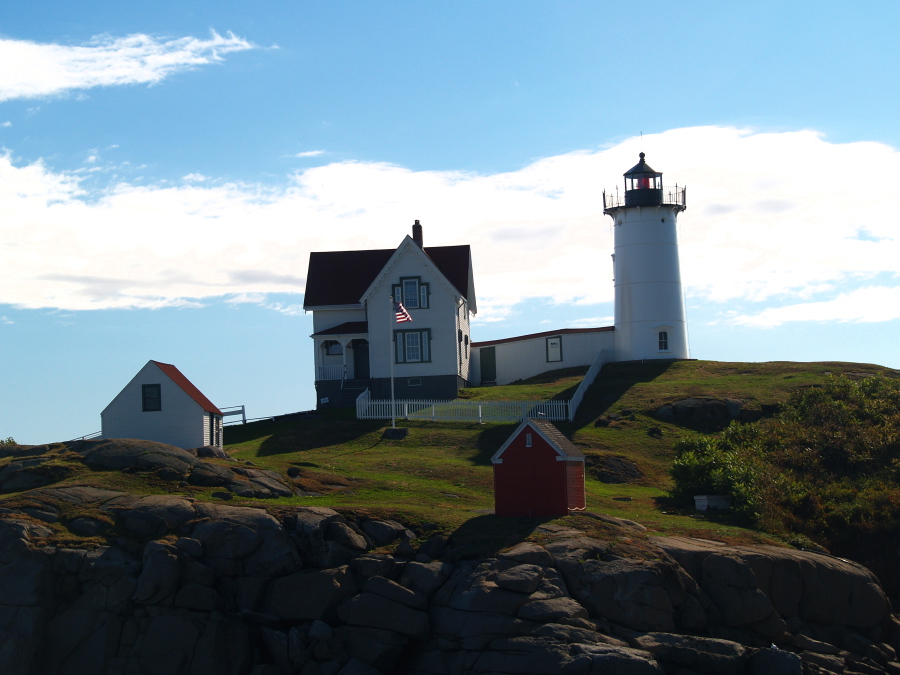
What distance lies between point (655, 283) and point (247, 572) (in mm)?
33456

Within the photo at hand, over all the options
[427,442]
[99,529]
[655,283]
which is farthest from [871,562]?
[655,283]

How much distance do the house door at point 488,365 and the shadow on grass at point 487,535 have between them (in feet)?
96.2

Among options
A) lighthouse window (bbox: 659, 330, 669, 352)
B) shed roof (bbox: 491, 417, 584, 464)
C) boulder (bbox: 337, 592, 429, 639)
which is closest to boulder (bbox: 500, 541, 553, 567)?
boulder (bbox: 337, 592, 429, 639)

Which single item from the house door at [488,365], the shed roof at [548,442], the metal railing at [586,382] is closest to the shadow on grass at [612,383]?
the metal railing at [586,382]

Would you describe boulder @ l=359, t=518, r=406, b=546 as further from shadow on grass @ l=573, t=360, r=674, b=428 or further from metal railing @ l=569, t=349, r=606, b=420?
metal railing @ l=569, t=349, r=606, b=420

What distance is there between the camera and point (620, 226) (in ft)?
172

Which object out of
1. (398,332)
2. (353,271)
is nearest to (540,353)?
(398,332)

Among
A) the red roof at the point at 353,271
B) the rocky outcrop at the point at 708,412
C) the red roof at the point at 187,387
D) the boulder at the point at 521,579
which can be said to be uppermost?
the red roof at the point at 353,271

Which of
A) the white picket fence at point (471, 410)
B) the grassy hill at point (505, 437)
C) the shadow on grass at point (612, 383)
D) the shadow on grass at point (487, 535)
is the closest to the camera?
the shadow on grass at point (487, 535)

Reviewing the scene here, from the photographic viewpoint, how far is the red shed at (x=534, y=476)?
2677cm

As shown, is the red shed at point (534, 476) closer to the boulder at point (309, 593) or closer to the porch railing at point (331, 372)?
the boulder at point (309, 593)

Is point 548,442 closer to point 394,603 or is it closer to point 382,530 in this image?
point 382,530

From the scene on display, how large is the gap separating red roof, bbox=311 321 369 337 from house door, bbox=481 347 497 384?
9.09 meters

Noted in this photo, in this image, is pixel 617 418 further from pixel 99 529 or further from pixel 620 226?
pixel 99 529
